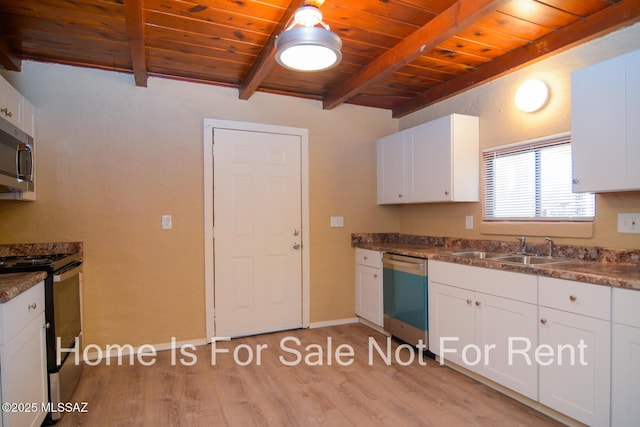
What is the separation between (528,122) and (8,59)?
390 cm

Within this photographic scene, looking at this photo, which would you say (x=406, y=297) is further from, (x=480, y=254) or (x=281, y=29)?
(x=281, y=29)

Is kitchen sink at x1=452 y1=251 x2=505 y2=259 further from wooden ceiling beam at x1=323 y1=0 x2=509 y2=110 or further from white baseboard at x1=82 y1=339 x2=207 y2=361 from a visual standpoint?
white baseboard at x1=82 y1=339 x2=207 y2=361

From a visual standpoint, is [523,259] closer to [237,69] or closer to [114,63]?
[237,69]

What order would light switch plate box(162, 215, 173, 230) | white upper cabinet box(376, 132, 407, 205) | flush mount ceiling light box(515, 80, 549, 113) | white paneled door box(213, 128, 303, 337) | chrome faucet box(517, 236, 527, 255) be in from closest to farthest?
1. flush mount ceiling light box(515, 80, 549, 113)
2. chrome faucet box(517, 236, 527, 255)
3. light switch plate box(162, 215, 173, 230)
4. white paneled door box(213, 128, 303, 337)
5. white upper cabinet box(376, 132, 407, 205)

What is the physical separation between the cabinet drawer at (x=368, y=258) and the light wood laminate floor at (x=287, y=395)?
0.85 meters

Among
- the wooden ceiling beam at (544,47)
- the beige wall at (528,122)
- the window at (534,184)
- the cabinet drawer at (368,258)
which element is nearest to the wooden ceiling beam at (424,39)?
the wooden ceiling beam at (544,47)

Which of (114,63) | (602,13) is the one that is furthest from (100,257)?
(602,13)

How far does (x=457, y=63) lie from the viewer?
2979mm

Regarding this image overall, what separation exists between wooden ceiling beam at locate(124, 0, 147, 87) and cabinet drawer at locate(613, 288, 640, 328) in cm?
282

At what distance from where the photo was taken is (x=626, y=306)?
66.8 inches

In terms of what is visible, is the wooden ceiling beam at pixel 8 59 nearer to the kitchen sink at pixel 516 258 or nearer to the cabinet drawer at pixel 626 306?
the kitchen sink at pixel 516 258

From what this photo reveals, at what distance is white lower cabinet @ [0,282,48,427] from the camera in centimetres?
156

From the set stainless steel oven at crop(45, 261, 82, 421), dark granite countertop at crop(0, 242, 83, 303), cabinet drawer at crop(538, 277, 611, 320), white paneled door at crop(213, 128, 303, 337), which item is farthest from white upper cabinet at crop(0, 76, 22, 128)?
cabinet drawer at crop(538, 277, 611, 320)

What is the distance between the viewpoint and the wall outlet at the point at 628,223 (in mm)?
2145
